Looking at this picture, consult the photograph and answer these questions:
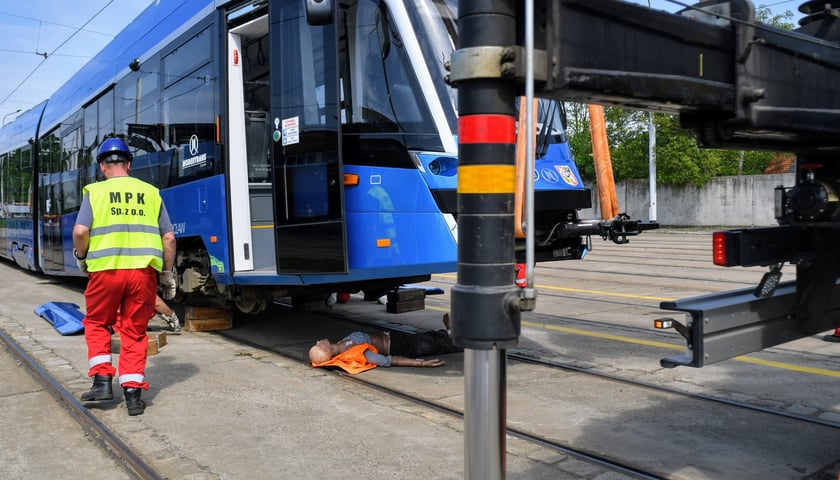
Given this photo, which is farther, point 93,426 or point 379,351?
point 379,351

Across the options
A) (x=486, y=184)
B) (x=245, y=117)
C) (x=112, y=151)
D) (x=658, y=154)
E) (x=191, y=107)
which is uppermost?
(x=658, y=154)

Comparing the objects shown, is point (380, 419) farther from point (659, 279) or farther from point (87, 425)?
point (659, 279)

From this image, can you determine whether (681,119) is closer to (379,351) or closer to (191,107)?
(379,351)

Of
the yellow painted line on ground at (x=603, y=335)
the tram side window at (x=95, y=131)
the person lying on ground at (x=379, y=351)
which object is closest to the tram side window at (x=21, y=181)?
the tram side window at (x=95, y=131)

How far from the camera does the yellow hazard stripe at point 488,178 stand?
2211 mm

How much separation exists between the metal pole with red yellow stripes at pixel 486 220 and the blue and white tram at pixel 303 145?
3120 millimetres

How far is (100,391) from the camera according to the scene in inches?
201

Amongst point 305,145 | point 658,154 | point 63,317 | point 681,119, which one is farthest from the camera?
point 658,154

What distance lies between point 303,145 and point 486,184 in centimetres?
396

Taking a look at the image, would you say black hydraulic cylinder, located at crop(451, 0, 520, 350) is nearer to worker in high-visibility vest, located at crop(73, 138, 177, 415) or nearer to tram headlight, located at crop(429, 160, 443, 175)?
tram headlight, located at crop(429, 160, 443, 175)

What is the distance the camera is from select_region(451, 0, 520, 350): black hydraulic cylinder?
86.0 inches

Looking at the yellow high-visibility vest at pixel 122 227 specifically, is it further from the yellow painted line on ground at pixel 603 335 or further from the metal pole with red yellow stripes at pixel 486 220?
the yellow painted line on ground at pixel 603 335

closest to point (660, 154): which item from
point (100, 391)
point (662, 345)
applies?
point (662, 345)

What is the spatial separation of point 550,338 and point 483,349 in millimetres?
5465
